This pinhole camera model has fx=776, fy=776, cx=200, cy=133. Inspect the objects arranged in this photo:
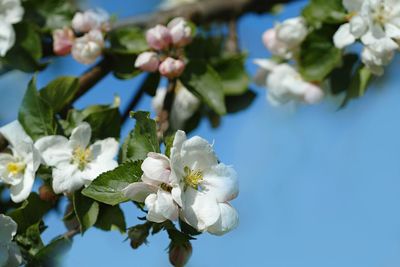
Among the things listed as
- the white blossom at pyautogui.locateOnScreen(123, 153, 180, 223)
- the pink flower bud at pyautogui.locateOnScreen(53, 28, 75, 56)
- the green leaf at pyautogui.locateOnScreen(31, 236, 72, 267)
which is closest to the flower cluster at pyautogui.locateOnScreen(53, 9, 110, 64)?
the pink flower bud at pyautogui.locateOnScreen(53, 28, 75, 56)

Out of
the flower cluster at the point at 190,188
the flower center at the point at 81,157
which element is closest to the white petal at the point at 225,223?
the flower cluster at the point at 190,188

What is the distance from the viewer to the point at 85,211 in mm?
1240

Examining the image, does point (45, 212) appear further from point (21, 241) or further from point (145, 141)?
point (145, 141)

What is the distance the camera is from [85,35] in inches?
62.5

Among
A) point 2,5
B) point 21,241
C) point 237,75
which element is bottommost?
point 237,75

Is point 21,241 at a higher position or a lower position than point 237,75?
higher

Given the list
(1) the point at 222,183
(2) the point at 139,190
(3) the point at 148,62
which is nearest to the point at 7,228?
(2) the point at 139,190

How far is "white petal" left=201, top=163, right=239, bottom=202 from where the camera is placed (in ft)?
3.62

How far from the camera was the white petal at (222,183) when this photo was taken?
110 cm

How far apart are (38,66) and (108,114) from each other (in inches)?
12.8

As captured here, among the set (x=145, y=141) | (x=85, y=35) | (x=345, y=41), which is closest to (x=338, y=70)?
(x=345, y=41)

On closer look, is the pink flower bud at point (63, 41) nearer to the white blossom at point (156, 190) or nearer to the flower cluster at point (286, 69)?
the flower cluster at point (286, 69)

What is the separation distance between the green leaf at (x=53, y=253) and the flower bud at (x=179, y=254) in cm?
18

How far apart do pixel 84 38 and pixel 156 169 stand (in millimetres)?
603
